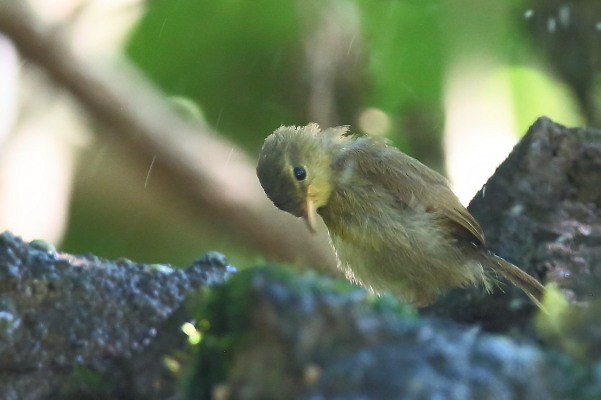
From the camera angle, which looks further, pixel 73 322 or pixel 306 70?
pixel 306 70

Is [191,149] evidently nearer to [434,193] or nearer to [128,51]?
[128,51]

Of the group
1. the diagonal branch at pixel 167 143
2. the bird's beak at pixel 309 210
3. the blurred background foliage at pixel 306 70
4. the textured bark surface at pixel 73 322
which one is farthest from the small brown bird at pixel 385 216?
the blurred background foliage at pixel 306 70

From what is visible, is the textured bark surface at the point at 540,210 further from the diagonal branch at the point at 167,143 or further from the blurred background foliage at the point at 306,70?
the blurred background foliage at the point at 306,70

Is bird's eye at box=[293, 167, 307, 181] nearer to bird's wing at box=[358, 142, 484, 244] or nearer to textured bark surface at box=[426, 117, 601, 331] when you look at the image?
bird's wing at box=[358, 142, 484, 244]

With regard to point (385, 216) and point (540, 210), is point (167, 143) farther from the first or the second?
point (540, 210)

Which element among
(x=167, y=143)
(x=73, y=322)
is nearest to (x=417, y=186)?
(x=73, y=322)

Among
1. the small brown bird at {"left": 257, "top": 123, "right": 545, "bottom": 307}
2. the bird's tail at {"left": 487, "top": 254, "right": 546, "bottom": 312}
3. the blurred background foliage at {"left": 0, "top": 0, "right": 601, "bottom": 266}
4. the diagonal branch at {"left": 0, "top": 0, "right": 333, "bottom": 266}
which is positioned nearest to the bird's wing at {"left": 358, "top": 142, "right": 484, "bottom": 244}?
the small brown bird at {"left": 257, "top": 123, "right": 545, "bottom": 307}

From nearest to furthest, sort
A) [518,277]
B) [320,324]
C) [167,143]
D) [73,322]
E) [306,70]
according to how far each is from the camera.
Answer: [320,324]
[73,322]
[518,277]
[167,143]
[306,70]
